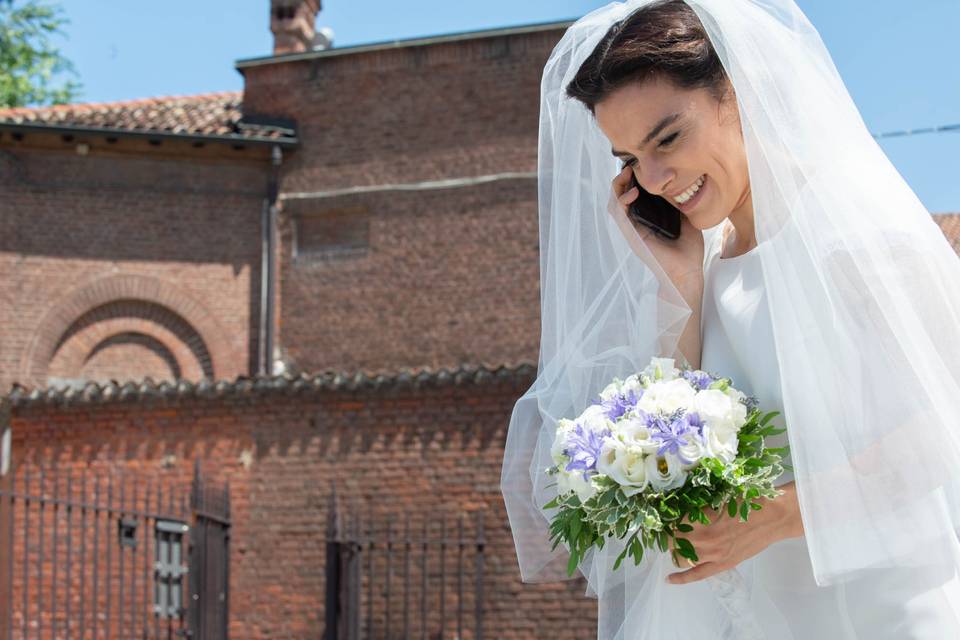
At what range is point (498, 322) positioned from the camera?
57.0 ft

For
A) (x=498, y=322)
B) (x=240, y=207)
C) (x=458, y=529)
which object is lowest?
(x=458, y=529)

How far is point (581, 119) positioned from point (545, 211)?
28cm

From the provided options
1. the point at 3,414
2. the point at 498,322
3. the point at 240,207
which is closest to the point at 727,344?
the point at 3,414

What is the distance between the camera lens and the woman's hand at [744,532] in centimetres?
208

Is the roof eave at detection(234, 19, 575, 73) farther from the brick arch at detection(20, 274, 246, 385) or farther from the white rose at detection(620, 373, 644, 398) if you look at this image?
the white rose at detection(620, 373, 644, 398)

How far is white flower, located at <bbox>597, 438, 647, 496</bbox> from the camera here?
2.09 meters

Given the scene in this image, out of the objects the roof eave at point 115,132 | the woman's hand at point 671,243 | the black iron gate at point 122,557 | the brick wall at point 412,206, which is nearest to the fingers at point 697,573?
the woman's hand at point 671,243

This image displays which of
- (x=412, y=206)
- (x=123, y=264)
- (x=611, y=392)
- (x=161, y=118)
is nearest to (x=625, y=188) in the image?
(x=611, y=392)

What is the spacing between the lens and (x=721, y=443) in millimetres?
2074

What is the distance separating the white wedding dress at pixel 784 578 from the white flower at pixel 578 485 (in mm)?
357

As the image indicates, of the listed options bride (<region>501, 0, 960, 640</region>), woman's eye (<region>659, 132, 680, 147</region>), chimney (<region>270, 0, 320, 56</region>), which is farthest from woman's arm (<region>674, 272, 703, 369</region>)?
chimney (<region>270, 0, 320, 56</region>)

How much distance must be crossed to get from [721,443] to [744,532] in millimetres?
162

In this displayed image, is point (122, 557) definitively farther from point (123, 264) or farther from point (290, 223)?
point (290, 223)

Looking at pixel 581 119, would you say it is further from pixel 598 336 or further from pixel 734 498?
pixel 734 498
